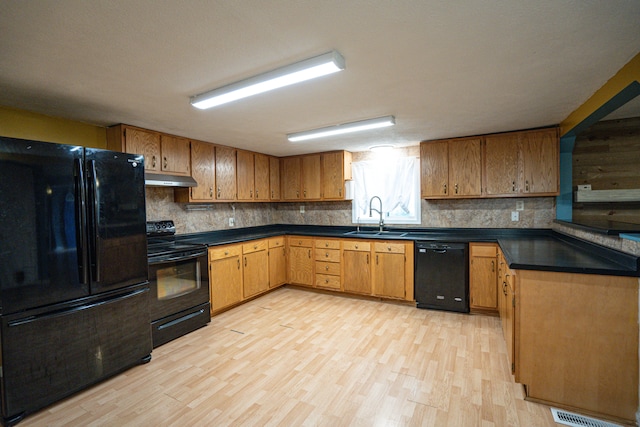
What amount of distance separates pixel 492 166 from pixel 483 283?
4.85ft

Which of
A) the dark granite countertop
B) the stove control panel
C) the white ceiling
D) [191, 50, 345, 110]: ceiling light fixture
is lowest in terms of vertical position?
the dark granite countertop

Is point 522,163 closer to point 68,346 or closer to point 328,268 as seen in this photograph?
point 328,268

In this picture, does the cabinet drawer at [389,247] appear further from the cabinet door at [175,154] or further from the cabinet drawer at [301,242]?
the cabinet door at [175,154]

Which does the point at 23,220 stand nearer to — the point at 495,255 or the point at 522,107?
the point at 522,107

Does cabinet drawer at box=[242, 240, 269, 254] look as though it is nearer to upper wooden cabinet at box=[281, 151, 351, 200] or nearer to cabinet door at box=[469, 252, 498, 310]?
upper wooden cabinet at box=[281, 151, 351, 200]

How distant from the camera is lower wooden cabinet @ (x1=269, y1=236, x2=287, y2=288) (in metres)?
4.54

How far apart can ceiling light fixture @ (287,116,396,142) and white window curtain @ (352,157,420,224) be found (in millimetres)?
1436

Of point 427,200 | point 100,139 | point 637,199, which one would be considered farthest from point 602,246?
point 100,139

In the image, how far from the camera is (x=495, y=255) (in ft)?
11.4

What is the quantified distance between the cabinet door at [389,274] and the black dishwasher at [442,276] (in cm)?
20

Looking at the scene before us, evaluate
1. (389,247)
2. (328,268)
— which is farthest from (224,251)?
(389,247)

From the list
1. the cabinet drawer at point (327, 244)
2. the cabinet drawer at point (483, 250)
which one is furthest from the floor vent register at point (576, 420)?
the cabinet drawer at point (327, 244)

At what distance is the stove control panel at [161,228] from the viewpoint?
11.4 feet

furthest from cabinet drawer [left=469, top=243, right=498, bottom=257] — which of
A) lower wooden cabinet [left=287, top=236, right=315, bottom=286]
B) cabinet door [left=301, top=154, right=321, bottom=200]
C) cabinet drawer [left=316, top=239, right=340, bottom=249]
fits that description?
cabinet door [left=301, top=154, right=321, bottom=200]
